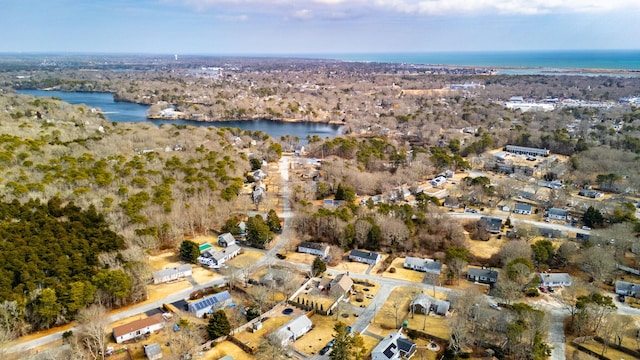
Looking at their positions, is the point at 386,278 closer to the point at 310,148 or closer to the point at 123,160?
the point at 123,160

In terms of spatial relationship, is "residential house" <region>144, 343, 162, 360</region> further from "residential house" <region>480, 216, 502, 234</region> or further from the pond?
the pond

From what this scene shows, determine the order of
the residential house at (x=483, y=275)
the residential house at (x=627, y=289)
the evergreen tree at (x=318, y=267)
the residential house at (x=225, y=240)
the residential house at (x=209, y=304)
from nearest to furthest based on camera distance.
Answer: the residential house at (x=209, y=304) < the residential house at (x=627, y=289) < the residential house at (x=483, y=275) < the evergreen tree at (x=318, y=267) < the residential house at (x=225, y=240)

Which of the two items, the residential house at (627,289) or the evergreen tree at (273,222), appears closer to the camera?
the residential house at (627,289)

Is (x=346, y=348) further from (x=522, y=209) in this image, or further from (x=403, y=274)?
(x=522, y=209)

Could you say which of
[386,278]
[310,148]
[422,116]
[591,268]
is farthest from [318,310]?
[422,116]

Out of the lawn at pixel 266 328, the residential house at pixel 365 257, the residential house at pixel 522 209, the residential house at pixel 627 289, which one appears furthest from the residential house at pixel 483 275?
the residential house at pixel 522 209

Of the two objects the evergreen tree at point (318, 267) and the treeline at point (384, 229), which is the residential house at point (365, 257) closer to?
the treeline at point (384, 229)
